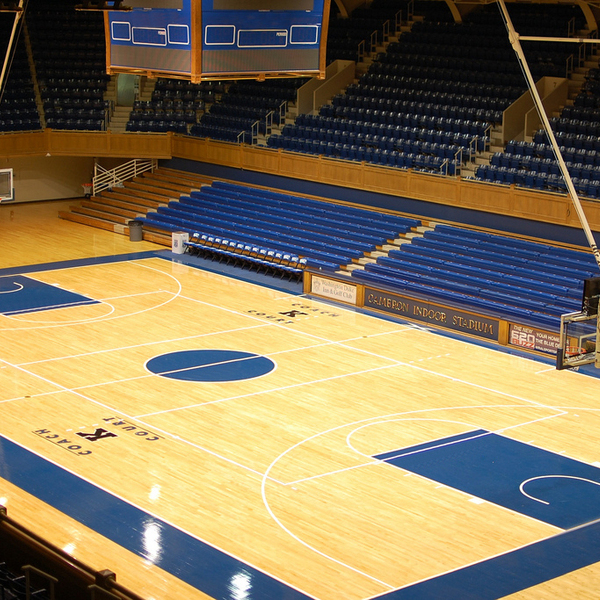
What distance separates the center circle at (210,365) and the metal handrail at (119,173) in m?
16.4

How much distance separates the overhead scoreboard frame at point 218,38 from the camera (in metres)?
18.5

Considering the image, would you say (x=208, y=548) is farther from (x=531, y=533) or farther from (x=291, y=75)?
(x=291, y=75)

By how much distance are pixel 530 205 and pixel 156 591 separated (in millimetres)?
16336

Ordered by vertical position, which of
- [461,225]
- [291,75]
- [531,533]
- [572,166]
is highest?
[291,75]

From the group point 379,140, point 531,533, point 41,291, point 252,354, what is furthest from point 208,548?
point 379,140

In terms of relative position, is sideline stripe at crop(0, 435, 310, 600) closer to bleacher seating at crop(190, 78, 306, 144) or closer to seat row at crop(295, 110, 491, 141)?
seat row at crop(295, 110, 491, 141)

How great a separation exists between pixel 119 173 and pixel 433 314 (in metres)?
16.9

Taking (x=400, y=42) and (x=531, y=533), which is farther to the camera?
(x=400, y=42)

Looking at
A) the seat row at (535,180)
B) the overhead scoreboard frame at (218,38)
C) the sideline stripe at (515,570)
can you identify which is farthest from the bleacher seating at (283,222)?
the sideline stripe at (515,570)

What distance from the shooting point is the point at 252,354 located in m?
21.8

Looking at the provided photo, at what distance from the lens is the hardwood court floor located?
13.1 meters

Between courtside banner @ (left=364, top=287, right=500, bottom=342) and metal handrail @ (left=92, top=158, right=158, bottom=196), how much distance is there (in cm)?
1414

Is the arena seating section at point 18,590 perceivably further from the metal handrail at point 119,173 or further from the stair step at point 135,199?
the metal handrail at point 119,173

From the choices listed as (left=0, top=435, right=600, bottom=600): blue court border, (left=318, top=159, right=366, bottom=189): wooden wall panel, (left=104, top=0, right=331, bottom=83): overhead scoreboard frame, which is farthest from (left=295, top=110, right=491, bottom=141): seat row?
(left=0, top=435, right=600, bottom=600): blue court border
